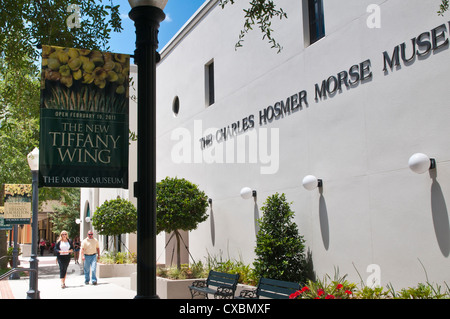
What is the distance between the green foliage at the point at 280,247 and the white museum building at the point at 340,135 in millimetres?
320

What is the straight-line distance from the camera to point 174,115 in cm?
1720

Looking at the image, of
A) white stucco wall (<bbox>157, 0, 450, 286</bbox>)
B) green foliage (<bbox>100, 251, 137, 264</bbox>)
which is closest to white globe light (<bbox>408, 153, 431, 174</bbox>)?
white stucco wall (<bbox>157, 0, 450, 286</bbox>)

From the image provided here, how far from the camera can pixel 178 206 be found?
11930mm

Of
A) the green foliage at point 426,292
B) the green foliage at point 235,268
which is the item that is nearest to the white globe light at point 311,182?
the green foliage at point 235,268

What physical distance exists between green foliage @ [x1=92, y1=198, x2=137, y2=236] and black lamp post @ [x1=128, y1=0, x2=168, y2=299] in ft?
48.0

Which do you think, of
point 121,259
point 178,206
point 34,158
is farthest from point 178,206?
point 121,259

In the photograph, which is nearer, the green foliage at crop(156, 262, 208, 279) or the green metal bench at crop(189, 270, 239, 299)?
the green metal bench at crop(189, 270, 239, 299)

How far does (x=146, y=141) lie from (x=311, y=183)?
5654 millimetres

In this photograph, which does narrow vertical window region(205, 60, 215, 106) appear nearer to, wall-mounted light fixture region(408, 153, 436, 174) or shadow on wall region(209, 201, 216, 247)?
shadow on wall region(209, 201, 216, 247)

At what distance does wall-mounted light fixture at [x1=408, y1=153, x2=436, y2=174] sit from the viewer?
666 cm

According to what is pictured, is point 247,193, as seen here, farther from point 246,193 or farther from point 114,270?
point 114,270
